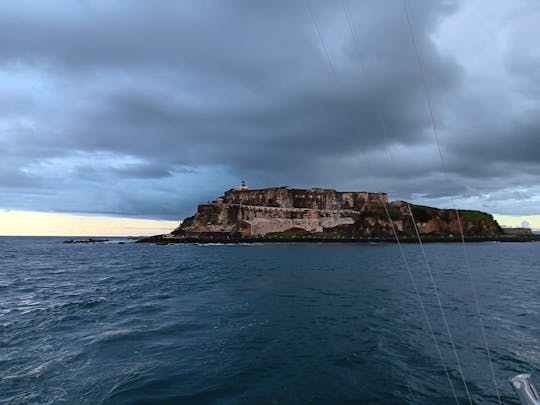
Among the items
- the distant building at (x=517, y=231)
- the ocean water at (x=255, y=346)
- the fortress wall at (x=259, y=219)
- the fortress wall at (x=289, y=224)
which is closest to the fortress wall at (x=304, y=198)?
the fortress wall at (x=259, y=219)

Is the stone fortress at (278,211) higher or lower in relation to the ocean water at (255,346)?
higher

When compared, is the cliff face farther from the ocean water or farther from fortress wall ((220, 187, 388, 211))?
the ocean water

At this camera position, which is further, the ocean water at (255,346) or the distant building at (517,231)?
the distant building at (517,231)

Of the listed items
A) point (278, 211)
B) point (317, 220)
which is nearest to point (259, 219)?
point (278, 211)

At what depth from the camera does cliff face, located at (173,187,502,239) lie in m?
115

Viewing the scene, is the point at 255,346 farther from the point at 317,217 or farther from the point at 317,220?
the point at 317,217

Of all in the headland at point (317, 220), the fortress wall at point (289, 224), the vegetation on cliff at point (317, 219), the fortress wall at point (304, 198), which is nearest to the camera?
the headland at point (317, 220)

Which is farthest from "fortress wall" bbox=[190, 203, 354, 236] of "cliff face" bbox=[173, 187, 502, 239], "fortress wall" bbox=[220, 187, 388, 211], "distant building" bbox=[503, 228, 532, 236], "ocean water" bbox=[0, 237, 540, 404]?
"ocean water" bbox=[0, 237, 540, 404]

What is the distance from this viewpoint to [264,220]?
119562mm

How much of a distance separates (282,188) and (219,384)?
124 m

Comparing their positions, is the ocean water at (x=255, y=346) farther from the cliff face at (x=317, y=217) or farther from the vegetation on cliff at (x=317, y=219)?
the cliff face at (x=317, y=217)

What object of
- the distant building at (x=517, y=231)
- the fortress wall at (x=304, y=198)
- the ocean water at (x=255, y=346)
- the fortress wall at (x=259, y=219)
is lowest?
the ocean water at (x=255, y=346)

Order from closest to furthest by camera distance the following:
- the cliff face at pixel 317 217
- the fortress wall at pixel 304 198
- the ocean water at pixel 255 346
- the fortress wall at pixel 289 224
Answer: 1. the ocean water at pixel 255 346
2. the cliff face at pixel 317 217
3. the fortress wall at pixel 289 224
4. the fortress wall at pixel 304 198

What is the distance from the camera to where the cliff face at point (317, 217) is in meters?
115
